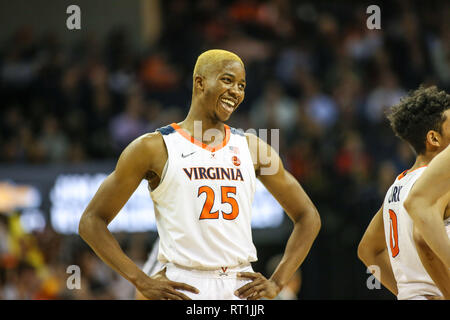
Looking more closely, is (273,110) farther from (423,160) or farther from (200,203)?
(200,203)

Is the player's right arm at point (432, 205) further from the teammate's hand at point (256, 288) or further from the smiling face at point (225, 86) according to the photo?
the smiling face at point (225, 86)

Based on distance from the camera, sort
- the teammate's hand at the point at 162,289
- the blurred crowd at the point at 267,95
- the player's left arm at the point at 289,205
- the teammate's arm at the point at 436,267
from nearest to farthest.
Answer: the teammate's arm at the point at 436,267 < the teammate's hand at the point at 162,289 < the player's left arm at the point at 289,205 < the blurred crowd at the point at 267,95

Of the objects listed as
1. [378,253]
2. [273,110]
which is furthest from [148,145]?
[273,110]

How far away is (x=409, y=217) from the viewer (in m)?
4.13

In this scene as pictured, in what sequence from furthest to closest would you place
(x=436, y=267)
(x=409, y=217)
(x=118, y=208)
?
1. (x=118, y=208)
2. (x=409, y=217)
3. (x=436, y=267)

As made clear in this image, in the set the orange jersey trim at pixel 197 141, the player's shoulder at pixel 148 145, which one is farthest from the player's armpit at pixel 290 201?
the player's shoulder at pixel 148 145

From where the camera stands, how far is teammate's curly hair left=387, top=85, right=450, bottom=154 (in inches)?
169

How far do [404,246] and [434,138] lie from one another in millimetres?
666

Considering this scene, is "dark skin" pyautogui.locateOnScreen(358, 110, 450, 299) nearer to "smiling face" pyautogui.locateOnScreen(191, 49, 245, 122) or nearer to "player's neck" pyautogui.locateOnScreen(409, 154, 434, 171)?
"player's neck" pyautogui.locateOnScreen(409, 154, 434, 171)

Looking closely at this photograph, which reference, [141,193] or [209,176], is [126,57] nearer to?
[141,193]

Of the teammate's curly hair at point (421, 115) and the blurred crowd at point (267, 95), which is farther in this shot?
the blurred crowd at point (267, 95)

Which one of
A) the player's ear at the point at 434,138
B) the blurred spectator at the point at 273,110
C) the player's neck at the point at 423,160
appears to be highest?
the blurred spectator at the point at 273,110

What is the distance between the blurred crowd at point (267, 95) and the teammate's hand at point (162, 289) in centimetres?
507

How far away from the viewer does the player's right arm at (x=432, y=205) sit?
11.8 feet
